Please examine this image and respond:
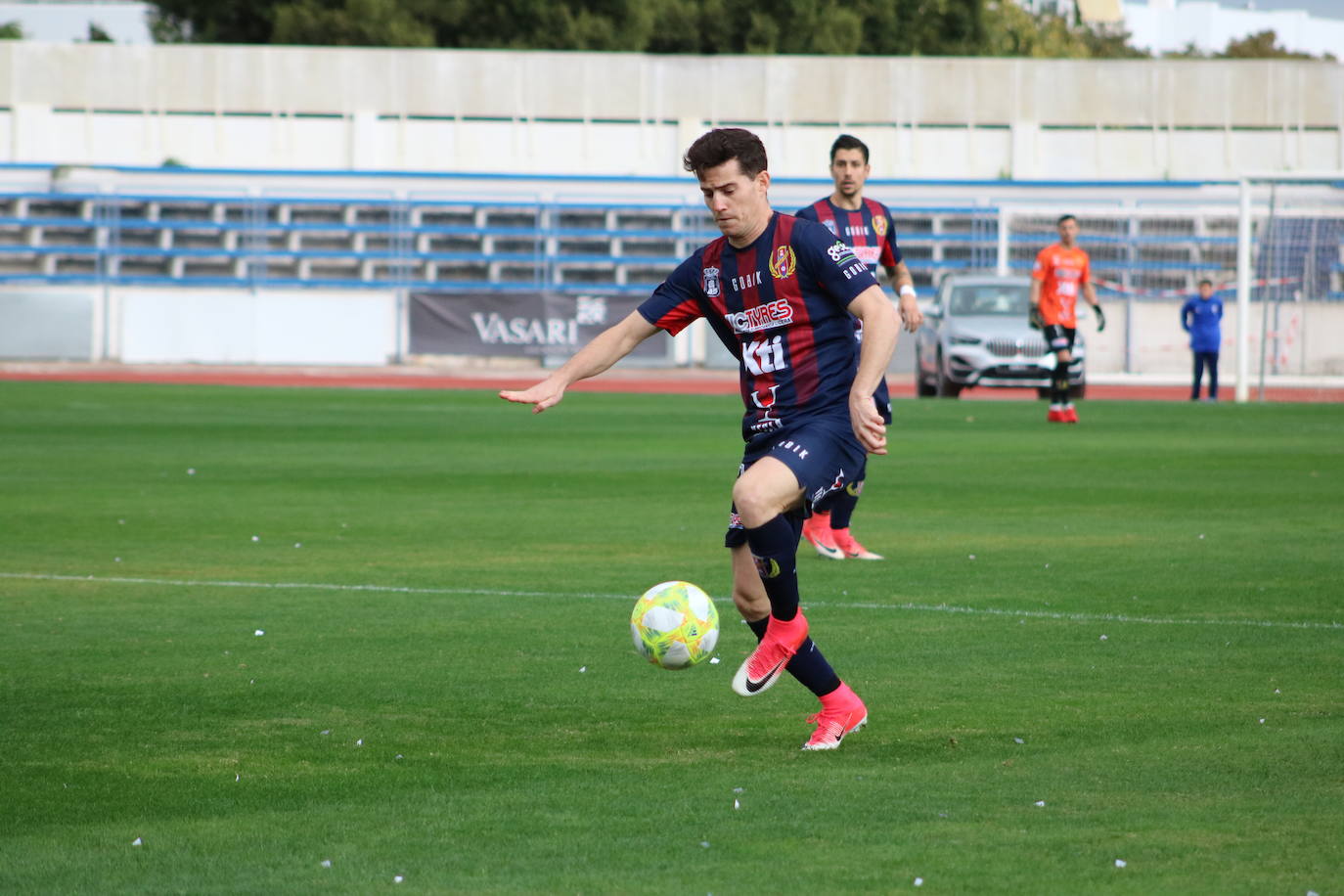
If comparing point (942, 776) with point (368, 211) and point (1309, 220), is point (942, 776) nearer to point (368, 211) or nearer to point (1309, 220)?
point (1309, 220)

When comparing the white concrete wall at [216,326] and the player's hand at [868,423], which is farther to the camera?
the white concrete wall at [216,326]

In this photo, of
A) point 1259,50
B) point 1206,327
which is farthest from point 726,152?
point 1259,50

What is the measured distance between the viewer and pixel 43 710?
6641 millimetres

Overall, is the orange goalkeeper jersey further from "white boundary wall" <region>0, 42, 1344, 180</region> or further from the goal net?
"white boundary wall" <region>0, 42, 1344, 180</region>

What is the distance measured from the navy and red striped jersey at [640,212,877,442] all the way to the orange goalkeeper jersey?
15.9m

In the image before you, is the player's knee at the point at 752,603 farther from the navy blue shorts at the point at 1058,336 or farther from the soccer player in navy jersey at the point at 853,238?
the navy blue shorts at the point at 1058,336

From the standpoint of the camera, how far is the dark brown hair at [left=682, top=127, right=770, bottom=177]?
6129mm

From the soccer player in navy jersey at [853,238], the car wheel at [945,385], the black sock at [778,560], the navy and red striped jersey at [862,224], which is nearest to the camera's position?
the black sock at [778,560]

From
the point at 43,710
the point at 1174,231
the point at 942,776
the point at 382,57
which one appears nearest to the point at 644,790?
the point at 942,776

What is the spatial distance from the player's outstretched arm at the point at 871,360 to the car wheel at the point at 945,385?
24102mm

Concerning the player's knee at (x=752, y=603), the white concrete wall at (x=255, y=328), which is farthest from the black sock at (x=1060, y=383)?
the white concrete wall at (x=255, y=328)

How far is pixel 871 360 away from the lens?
6.13m

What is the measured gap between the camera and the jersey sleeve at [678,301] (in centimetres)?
662

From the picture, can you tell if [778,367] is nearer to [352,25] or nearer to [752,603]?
[752,603]
